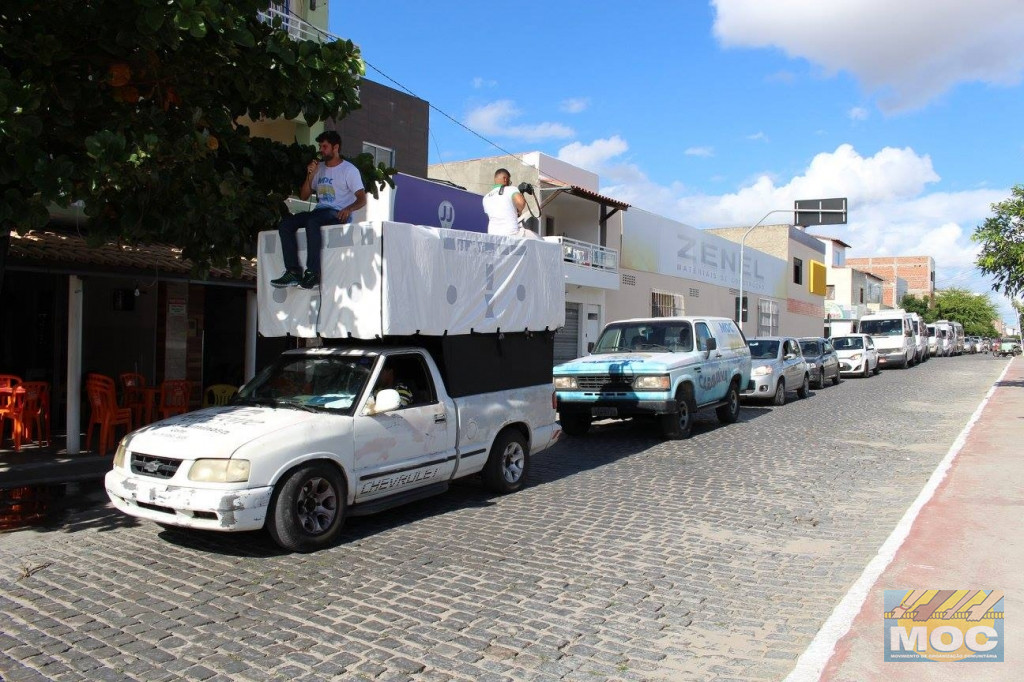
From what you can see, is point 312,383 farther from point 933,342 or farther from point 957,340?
point 957,340

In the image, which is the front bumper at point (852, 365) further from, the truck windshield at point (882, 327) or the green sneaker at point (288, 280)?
the green sneaker at point (288, 280)

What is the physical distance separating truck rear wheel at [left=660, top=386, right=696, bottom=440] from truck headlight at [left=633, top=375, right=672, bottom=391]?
14.2 inches

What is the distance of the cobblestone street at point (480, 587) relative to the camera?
4.03m

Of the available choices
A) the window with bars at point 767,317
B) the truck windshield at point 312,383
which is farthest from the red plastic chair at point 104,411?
the window with bars at point 767,317

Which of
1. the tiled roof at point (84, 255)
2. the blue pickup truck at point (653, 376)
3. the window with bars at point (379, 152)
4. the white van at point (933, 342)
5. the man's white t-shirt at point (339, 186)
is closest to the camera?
the man's white t-shirt at point (339, 186)

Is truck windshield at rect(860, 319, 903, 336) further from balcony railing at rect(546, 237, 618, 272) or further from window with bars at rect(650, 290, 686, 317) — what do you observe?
balcony railing at rect(546, 237, 618, 272)

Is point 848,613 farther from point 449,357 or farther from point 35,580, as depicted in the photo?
point 35,580

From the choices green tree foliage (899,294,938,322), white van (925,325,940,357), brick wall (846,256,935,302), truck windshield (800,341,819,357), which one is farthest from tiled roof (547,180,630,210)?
brick wall (846,256,935,302)

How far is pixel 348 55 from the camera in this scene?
766 cm

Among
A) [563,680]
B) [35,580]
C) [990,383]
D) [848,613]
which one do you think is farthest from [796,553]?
[990,383]

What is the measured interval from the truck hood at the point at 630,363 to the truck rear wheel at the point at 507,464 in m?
3.57

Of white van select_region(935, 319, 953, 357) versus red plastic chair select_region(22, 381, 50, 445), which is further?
white van select_region(935, 319, 953, 357)

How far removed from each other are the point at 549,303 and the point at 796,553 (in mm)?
4048

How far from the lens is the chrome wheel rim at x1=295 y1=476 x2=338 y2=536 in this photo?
228 inches
